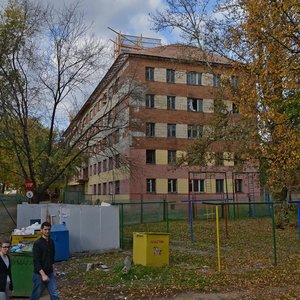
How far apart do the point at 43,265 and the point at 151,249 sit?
5022 mm

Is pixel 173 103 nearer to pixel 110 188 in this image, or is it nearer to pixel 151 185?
pixel 151 185

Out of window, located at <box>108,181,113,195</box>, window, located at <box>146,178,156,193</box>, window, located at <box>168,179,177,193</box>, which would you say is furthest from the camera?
window, located at <box>108,181,113,195</box>

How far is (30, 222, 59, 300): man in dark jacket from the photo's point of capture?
24.0ft

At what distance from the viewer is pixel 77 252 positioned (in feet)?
50.3

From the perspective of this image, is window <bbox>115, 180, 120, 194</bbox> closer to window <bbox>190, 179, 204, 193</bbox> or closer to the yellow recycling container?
window <bbox>190, 179, 204, 193</bbox>

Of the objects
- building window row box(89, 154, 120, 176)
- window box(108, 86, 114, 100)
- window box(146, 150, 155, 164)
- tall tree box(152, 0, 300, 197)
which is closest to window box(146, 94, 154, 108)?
window box(146, 150, 155, 164)

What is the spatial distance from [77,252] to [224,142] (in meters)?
13.4

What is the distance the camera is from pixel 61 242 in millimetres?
→ 14328

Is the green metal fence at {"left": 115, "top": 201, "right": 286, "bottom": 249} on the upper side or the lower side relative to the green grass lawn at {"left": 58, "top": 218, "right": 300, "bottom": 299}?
upper

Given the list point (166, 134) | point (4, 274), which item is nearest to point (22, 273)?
point (4, 274)

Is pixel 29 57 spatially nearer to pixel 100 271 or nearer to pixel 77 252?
pixel 77 252

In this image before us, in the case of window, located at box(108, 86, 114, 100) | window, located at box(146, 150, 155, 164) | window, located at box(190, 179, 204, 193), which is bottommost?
window, located at box(190, 179, 204, 193)

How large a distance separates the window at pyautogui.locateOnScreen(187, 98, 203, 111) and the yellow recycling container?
35695 mm

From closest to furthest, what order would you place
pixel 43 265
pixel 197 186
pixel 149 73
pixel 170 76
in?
pixel 43 265
pixel 149 73
pixel 197 186
pixel 170 76
